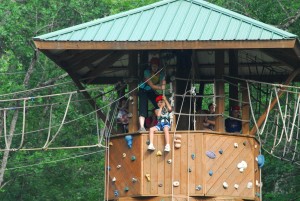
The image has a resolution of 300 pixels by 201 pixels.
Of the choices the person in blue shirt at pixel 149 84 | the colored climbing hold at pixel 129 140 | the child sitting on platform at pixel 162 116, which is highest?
the person in blue shirt at pixel 149 84

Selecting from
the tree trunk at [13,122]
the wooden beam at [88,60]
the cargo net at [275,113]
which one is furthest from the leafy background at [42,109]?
the wooden beam at [88,60]

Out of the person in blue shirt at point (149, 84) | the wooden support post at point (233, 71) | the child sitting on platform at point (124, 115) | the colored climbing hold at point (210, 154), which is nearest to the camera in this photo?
the colored climbing hold at point (210, 154)

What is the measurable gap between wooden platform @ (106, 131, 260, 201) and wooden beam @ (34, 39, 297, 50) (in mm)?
1690

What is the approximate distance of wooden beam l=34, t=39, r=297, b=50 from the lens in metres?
28.1

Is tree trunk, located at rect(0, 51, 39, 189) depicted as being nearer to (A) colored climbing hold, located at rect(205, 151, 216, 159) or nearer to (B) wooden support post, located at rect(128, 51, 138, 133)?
(B) wooden support post, located at rect(128, 51, 138, 133)

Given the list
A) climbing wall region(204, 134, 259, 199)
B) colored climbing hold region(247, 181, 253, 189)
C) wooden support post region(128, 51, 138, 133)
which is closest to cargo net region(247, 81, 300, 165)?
climbing wall region(204, 134, 259, 199)

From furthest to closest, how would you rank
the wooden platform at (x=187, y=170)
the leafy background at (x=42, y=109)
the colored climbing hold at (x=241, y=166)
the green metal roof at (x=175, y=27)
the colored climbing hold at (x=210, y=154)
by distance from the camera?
the leafy background at (x=42, y=109)
the colored climbing hold at (x=241, y=166)
the colored climbing hold at (x=210, y=154)
the wooden platform at (x=187, y=170)
the green metal roof at (x=175, y=27)

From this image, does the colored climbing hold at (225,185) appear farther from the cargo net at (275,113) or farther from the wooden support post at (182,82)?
the wooden support post at (182,82)

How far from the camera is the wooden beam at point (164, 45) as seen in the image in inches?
1107

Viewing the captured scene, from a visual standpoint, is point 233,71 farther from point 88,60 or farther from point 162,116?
point 88,60

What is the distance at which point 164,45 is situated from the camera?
2830 cm

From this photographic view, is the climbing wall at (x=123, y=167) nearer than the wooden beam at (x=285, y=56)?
Yes

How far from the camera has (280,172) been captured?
41.8 meters

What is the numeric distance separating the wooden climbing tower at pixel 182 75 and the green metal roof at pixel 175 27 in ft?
0.06
